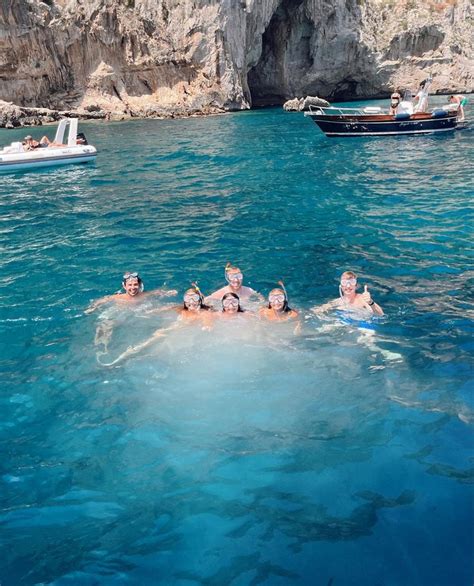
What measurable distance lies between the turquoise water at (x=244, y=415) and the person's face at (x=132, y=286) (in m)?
0.26

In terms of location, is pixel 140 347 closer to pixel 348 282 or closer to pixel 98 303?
pixel 98 303

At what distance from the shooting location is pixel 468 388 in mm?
5637

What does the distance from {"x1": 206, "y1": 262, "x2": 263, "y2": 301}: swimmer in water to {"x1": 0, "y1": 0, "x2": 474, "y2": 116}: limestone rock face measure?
36.3 meters

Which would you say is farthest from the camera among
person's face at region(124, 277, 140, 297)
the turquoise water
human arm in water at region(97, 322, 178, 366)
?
person's face at region(124, 277, 140, 297)

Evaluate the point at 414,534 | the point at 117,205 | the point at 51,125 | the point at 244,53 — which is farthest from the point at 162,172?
the point at 244,53

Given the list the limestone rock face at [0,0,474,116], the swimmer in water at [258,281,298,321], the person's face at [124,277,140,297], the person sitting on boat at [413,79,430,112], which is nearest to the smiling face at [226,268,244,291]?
the swimmer in water at [258,281,298,321]

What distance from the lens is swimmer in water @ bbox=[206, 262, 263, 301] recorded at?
7.89 metres

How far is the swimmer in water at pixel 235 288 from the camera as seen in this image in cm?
789

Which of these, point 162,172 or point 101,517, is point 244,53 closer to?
point 162,172

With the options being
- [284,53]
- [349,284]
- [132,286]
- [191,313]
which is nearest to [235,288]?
[191,313]

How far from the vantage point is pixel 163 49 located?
1617 inches

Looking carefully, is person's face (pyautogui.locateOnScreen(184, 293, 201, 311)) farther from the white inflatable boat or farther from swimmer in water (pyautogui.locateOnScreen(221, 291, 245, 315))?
the white inflatable boat

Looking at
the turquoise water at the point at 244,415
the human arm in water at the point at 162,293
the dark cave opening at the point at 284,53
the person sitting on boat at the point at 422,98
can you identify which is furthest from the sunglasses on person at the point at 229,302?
the dark cave opening at the point at 284,53

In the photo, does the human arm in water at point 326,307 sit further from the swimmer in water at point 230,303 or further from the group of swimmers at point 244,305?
the swimmer in water at point 230,303
